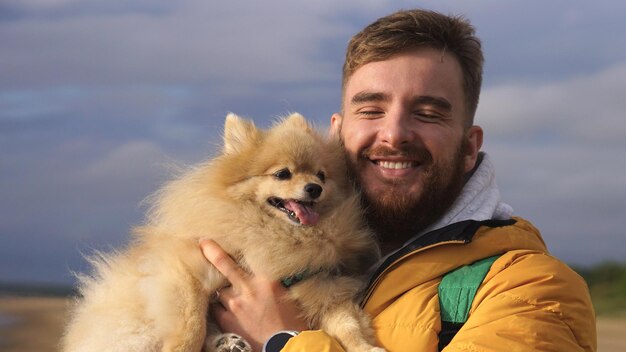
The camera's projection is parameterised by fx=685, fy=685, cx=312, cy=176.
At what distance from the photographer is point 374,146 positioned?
356 cm

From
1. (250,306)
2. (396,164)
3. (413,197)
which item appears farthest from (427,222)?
(250,306)

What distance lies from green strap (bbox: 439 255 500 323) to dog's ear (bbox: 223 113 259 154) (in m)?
1.30

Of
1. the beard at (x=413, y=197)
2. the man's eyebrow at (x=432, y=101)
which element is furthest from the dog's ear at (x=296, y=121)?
the man's eyebrow at (x=432, y=101)

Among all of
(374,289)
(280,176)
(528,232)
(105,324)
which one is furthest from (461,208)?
(105,324)

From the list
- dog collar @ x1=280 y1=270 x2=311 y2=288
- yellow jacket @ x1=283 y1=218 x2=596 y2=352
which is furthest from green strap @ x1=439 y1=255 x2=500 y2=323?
dog collar @ x1=280 y1=270 x2=311 y2=288

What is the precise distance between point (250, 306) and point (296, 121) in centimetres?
116

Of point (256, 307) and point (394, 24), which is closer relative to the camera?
point (256, 307)

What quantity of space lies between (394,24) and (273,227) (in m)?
1.30

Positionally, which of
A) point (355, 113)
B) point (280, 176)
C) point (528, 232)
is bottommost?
point (528, 232)

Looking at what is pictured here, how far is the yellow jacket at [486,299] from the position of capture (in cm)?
278

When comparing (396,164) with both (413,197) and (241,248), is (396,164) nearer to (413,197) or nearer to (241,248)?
(413,197)

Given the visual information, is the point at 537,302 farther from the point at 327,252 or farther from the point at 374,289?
the point at 327,252

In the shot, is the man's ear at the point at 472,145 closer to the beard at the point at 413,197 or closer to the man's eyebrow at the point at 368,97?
the beard at the point at 413,197

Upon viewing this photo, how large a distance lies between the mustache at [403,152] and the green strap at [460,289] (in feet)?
2.25
